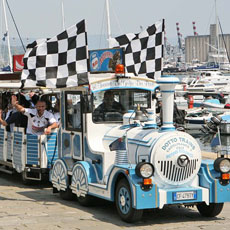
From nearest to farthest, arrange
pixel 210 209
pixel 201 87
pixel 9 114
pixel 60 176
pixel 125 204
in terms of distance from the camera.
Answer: pixel 125 204, pixel 210 209, pixel 60 176, pixel 9 114, pixel 201 87

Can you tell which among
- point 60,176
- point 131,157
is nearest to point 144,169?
point 131,157

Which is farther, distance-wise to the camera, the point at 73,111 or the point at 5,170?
the point at 5,170

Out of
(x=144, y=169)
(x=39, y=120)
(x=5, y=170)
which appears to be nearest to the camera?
(x=144, y=169)

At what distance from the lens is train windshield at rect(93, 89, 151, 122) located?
34.2ft

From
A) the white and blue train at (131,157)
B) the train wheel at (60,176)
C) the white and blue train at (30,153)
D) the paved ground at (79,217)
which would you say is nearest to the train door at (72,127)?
the white and blue train at (131,157)

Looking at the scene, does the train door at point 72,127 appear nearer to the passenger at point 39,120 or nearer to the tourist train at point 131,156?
the tourist train at point 131,156

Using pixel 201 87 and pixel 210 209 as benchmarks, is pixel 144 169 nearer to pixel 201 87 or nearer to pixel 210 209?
pixel 210 209

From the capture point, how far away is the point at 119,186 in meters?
9.11

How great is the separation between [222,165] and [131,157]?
1397 mm

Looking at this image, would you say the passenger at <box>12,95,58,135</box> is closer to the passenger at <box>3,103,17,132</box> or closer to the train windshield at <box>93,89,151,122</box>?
the passenger at <box>3,103,17,132</box>

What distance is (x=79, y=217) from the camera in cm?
943

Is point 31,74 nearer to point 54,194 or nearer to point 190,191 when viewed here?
point 54,194

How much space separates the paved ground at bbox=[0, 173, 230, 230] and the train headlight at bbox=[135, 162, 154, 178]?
76 centimetres

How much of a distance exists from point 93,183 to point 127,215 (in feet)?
3.72
